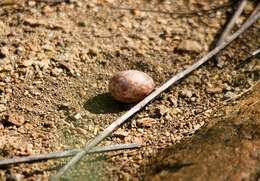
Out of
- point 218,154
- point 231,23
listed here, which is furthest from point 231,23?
point 218,154

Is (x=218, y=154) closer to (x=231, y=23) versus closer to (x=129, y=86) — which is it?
(x=129, y=86)

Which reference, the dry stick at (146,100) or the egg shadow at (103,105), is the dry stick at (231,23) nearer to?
the dry stick at (146,100)

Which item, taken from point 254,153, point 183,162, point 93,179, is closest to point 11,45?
point 93,179

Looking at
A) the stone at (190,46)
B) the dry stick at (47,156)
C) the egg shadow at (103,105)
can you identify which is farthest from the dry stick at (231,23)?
the dry stick at (47,156)

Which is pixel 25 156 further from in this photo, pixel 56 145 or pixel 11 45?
pixel 11 45

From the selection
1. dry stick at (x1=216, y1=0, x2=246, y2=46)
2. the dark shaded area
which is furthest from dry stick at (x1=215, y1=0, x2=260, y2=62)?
the dark shaded area

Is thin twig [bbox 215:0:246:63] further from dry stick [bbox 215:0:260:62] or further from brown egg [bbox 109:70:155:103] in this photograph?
brown egg [bbox 109:70:155:103]

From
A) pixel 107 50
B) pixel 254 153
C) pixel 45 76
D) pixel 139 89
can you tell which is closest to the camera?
pixel 254 153
